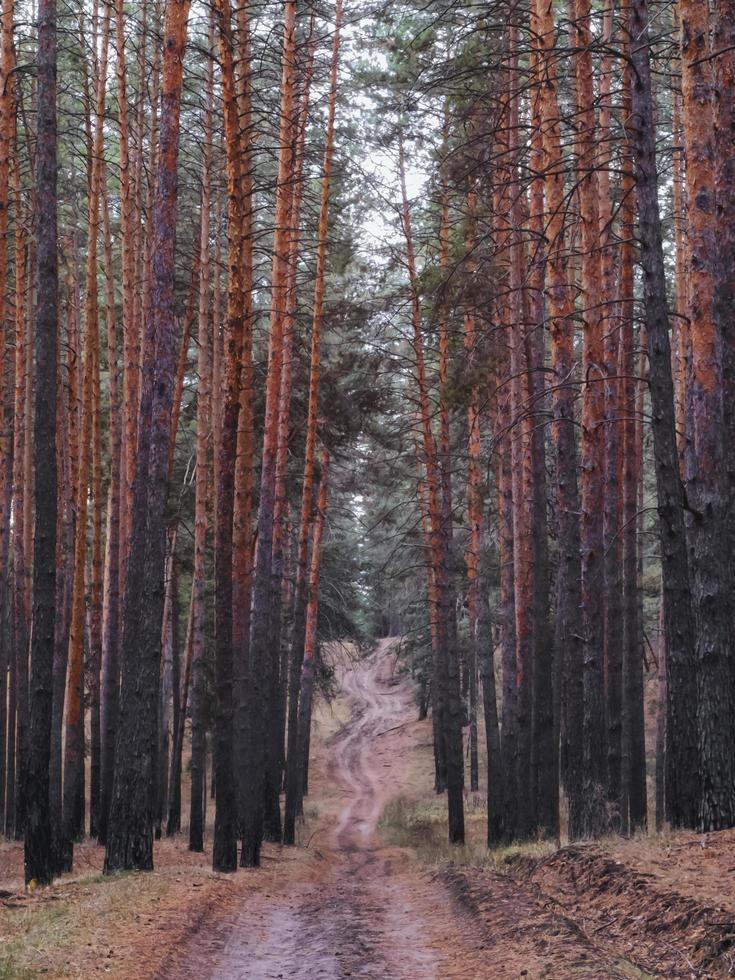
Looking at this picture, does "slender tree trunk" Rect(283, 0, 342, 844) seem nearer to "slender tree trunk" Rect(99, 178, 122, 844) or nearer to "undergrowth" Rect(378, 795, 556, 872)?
"undergrowth" Rect(378, 795, 556, 872)

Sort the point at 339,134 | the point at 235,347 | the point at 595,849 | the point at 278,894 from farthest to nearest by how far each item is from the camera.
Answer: the point at 339,134
the point at 235,347
the point at 278,894
the point at 595,849

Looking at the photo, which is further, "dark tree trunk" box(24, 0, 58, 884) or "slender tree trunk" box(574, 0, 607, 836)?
"slender tree trunk" box(574, 0, 607, 836)

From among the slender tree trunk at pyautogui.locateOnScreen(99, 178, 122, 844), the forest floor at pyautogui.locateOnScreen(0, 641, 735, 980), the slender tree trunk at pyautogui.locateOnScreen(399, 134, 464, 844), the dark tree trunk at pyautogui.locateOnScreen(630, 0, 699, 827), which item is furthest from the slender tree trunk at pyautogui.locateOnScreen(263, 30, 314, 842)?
the dark tree trunk at pyautogui.locateOnScreen(630, 0, 699, 827)

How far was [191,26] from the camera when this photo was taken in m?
18.6

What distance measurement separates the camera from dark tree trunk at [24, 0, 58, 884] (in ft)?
35.1

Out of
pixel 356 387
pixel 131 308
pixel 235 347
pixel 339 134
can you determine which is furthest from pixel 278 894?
pixel 339 134

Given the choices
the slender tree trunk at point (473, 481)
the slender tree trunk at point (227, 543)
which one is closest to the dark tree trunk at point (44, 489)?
the slender tree trunk at point (227, 543)

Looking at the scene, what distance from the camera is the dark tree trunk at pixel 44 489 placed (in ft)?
35.1

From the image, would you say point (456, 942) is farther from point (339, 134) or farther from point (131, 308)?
point (339, 134)

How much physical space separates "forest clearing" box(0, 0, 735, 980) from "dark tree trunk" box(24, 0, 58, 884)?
0.04 m

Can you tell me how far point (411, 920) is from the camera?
10.3 meters

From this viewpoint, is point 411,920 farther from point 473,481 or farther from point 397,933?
point 473,481

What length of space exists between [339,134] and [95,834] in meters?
14.9

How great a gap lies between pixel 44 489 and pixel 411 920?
6.12 metres
